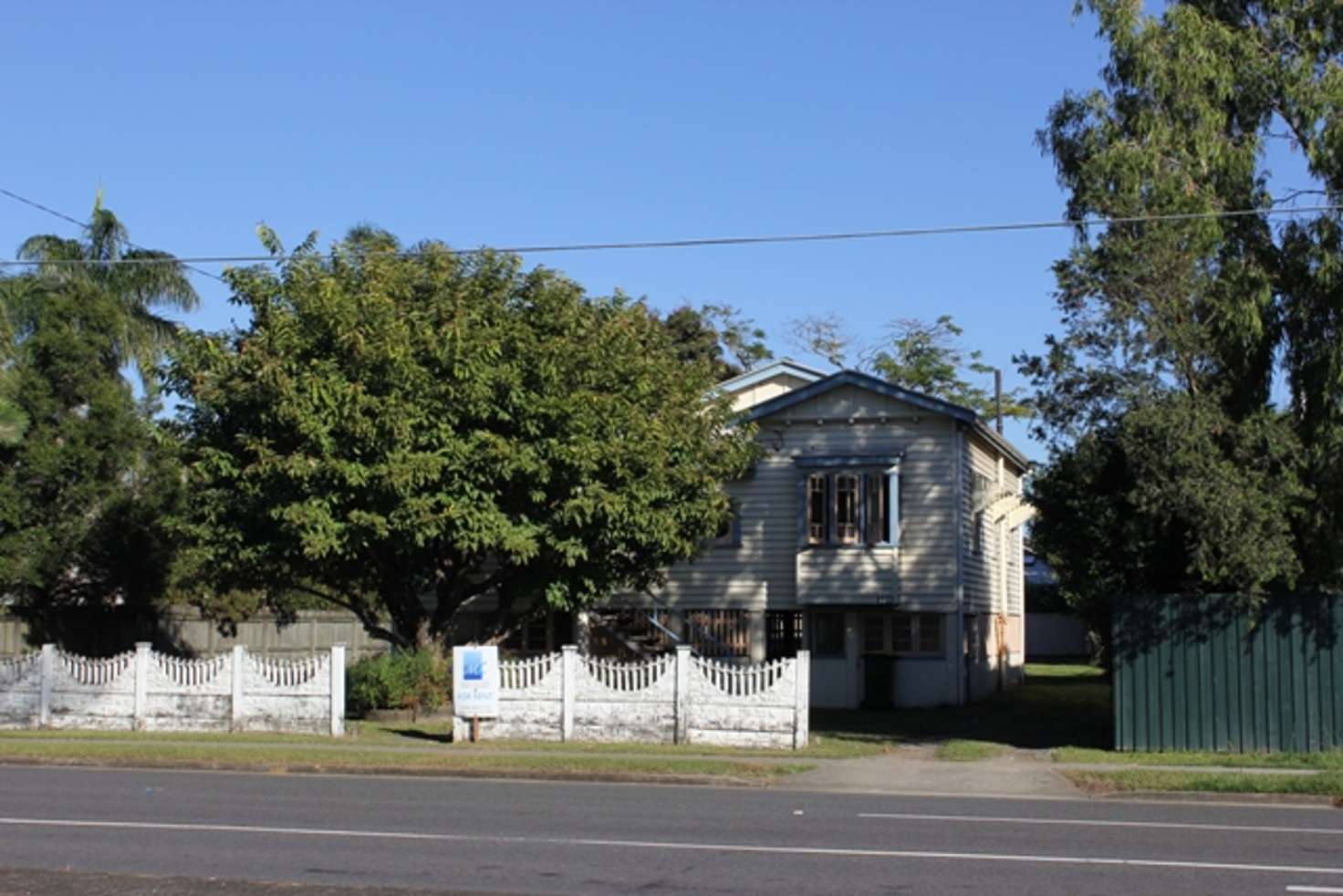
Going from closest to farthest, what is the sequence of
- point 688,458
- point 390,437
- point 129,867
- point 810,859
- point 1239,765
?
1. point 129,867
2. point 810,859
3. point 1239,765
4. point 390,437
5. point 688,458

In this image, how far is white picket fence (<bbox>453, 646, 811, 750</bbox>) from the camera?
22.1 metres

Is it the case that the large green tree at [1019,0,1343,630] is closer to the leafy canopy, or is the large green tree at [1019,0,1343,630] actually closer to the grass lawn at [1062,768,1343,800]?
the grass lawn at [1062,768,1343,800]

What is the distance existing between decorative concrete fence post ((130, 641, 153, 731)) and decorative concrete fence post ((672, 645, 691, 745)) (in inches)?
359

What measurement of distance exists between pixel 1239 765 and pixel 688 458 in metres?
10.2

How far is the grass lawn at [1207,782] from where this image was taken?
17.2 metres

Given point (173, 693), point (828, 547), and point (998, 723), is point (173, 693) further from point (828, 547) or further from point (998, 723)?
point (998, 723)

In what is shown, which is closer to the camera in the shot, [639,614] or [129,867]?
[129,867]

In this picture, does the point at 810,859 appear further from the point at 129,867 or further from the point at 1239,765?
the point at 1239,765

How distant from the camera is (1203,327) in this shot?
69.0 ft

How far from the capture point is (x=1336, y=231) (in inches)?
821

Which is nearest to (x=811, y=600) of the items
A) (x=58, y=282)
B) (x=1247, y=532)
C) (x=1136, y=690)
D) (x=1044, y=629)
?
(x=1136, y=690)

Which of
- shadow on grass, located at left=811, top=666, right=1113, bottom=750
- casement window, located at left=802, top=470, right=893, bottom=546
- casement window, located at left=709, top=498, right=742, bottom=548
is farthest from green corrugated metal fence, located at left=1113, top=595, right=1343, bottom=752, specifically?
casement window, located at left=709, top=498, right=742, bottom=548

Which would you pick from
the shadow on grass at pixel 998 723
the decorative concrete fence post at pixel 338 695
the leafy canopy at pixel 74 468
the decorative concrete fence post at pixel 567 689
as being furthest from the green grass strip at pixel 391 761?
the leafy canopy at pixel 74 468

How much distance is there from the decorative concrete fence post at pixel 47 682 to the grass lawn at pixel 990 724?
1299cm
